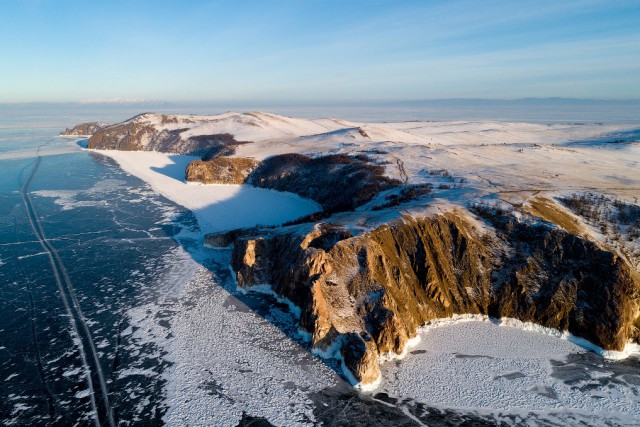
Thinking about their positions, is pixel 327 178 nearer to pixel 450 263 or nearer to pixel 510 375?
pixel 450 263

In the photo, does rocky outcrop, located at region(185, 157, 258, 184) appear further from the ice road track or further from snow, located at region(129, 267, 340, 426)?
snow, located at region(129, 267, 340, 426)

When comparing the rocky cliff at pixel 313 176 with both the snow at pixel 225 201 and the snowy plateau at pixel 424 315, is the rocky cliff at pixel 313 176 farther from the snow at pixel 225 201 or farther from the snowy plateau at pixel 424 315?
the snowy plateau at pixel 424 315

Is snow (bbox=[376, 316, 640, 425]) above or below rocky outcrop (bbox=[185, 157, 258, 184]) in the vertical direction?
below

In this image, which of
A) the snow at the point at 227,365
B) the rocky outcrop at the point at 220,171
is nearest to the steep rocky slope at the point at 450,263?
the snow at the point at 227,365

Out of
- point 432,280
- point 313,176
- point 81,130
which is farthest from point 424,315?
point 81,130

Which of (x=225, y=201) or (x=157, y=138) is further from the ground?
(x=157, y=138)

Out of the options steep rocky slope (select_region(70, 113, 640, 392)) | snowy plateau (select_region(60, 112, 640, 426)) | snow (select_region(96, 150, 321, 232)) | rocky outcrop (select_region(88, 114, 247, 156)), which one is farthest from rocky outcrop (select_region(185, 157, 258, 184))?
steep rocky slope (select_region(70, 113, 640, 392))
